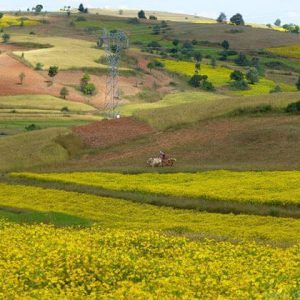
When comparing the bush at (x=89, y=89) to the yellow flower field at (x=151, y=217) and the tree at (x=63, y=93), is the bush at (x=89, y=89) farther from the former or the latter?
the yellow flower field at (x=151, y=217)

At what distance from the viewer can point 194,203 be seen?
42094mm

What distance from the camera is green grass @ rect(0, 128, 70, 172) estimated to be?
64000 millimetres

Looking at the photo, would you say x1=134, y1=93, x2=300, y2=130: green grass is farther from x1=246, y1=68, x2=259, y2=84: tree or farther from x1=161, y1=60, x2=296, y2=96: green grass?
x1=246, y1=68, x2=259, y2=84: tree

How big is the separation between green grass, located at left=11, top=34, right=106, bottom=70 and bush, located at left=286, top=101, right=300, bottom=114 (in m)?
83.6

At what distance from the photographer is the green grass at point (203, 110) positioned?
72875mm

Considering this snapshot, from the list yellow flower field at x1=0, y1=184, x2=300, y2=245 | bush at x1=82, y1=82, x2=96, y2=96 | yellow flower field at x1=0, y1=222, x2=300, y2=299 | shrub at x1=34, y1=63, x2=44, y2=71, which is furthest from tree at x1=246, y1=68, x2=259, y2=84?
yellow flower field at x1=0, y1=222, x2=300, y2=299

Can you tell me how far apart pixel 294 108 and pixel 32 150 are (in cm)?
2163

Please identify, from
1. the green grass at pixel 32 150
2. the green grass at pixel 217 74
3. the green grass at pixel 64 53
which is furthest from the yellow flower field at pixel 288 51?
the green grass at pixel 32 150

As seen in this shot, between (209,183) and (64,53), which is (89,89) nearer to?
(64,53)

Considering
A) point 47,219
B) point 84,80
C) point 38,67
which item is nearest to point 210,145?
point 47,219

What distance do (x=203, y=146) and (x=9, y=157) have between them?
15218mm

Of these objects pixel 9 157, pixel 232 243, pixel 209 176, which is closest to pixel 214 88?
pixel 9 157

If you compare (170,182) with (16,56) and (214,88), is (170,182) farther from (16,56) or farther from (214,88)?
(16,56)

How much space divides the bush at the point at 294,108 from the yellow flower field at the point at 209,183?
65.2ft
